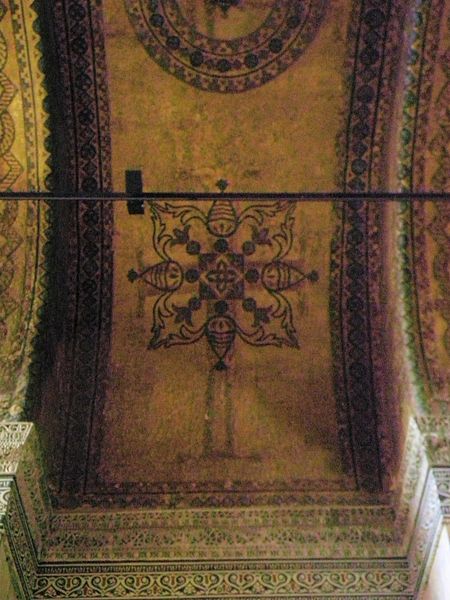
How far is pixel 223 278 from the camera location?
5.63 m

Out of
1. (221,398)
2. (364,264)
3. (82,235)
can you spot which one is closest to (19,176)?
(82,235)

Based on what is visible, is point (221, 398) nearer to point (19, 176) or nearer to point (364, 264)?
point (364, 264)

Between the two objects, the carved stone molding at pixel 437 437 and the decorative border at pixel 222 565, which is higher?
the carved stone molding at pixel 437 437

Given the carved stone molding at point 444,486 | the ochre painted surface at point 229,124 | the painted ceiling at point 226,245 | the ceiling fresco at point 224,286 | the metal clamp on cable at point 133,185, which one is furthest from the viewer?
the ochre painted surface at point 229,124

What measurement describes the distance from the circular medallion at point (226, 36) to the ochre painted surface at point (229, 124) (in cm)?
4

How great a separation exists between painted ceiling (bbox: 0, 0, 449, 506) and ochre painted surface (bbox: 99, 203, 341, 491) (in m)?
0.01

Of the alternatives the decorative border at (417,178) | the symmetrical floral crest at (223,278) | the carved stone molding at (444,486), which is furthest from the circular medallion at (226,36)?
the carved stone molding at (444,486)

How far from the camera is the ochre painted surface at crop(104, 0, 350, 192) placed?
5441mm

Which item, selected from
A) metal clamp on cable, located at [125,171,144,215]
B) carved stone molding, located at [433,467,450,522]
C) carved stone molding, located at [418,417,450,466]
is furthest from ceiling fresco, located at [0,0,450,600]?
metal clamp on cable, located at [125,171,144,215]

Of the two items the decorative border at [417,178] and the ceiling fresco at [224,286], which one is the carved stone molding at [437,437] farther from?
the decorative border at [417,178]

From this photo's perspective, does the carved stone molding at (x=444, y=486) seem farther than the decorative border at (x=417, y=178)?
No

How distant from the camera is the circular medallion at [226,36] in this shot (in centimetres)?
540

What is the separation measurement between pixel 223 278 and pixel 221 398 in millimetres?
718

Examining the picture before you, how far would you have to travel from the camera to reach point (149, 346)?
558 cm
